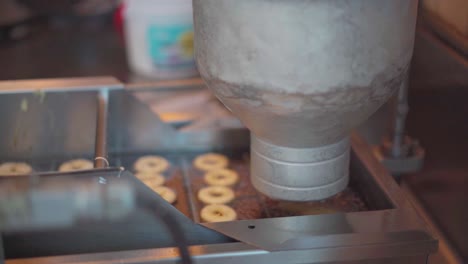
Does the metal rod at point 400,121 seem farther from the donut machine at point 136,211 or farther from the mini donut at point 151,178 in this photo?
the mini donut at point 151,178

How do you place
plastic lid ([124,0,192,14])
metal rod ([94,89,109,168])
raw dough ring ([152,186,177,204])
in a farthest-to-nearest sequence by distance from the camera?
plastic lid ([124,0,192,14]) → raw dough ring ([152,186,177,204]) → metal rod ([94,89,109,168])

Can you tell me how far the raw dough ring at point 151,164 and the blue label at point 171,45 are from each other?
13.9 inches

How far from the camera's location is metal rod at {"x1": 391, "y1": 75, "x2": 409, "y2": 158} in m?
0.84

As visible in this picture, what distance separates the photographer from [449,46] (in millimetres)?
822

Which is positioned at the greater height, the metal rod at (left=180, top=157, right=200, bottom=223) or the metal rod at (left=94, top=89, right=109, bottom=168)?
the metal rod at (left=94, top=89, right=109, bottom=168)

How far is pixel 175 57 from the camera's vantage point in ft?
4.06

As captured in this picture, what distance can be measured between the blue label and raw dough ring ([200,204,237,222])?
52 centimetres

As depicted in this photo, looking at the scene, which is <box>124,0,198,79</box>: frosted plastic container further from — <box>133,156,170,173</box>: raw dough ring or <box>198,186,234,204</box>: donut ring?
<box>198,186,234,204</box>: donut ring

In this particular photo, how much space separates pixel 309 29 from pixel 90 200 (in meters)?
0.25

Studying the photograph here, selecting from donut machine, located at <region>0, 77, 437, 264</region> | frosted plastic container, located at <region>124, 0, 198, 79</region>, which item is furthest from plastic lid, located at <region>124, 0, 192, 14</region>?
donut machine, located at <region>0, 77, 437, 264</region>

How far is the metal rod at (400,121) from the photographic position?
842mm

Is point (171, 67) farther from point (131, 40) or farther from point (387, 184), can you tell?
point (387, 184)

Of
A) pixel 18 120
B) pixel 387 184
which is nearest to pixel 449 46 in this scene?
pixel 387 184

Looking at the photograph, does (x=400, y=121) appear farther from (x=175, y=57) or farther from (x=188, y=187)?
(x=175, y=57)
